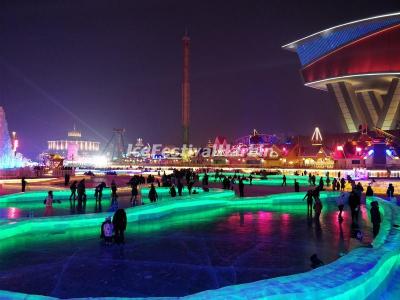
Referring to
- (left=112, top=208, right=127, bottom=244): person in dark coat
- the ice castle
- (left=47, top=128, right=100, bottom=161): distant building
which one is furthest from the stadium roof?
(left=47, top=128, right=100, bottom=161): distant building

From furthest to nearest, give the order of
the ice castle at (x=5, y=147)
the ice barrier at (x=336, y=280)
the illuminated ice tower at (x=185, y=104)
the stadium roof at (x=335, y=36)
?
the illuminated ice tower at (x=185, y=104)
the stadium roof at (x=335, y=36)
the ice castle at (x=5, y=147)
the ice barrier at (x=336, y=280)

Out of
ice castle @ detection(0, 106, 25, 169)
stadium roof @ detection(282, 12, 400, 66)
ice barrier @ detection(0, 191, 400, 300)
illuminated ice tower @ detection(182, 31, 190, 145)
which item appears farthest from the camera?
illuminated ice tower @ detection(182, 31, 190, 145)

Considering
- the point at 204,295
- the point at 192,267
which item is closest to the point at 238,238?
the point at 192,267

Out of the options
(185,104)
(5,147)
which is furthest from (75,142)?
(5,147)

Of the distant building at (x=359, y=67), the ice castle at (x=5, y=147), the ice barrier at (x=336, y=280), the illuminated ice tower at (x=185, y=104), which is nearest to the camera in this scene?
the ice barrier at (x=336, y=280)

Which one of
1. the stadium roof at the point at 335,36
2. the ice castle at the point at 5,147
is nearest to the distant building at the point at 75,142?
the stadium roof at the point at 335,36

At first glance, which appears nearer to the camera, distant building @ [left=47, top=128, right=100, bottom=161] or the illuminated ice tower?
the illuminated ice tower

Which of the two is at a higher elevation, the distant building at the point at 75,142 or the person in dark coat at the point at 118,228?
the distant building at the point at 75,142

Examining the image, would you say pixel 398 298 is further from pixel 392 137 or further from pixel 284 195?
pixel 392 137

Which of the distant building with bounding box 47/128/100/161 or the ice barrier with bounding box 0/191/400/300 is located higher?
the distant building with bounding box 47/128/100/161

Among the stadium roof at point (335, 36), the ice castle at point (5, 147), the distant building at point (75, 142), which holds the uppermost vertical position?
the stadium roof at point (335, 36)

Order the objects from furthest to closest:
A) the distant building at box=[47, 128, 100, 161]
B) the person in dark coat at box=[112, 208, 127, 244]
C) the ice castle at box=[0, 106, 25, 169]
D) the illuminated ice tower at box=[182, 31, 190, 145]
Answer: the distant building at box=[47, 128, 100, 161]
the illuminated ice tower at box=[182, 31, 190, 145]
the ice castle at box=[0, 106, 25, 169]
the person in dark coat at box=[112, 208, 127, 244]

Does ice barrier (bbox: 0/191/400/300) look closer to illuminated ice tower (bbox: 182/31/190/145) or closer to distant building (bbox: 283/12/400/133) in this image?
distant building (bbox: 283/12/400/133)

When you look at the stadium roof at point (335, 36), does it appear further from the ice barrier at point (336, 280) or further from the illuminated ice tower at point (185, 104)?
the ice barrier at point (336, 280)
